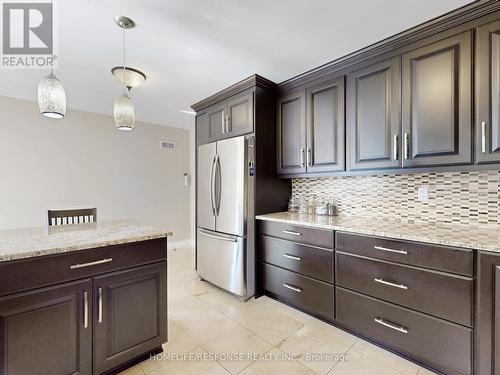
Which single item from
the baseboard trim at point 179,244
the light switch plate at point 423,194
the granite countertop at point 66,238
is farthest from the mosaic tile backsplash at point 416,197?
the baseboard trim at point 179,244

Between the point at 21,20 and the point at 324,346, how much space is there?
3.28 metres

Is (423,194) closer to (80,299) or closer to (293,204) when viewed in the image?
(293,204)

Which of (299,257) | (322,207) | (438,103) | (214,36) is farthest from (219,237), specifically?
(438,103)

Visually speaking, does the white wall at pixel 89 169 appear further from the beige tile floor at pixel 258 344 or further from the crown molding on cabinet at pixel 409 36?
the crown molding on cabinet at pixel 409 36

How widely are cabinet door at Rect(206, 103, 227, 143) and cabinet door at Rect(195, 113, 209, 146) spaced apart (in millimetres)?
66

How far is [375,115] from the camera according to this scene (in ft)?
6.53

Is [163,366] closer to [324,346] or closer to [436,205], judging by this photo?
[324,346]

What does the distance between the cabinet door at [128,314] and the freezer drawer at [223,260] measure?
3.26ft

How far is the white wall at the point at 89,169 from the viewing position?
3.10 metres

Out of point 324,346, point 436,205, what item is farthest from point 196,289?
point 436,205

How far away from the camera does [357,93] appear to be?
6.86ft

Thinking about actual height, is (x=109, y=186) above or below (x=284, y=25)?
below

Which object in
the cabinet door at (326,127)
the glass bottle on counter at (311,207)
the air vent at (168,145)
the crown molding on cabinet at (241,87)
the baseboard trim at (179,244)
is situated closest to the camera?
the cabinet door at (326,127)

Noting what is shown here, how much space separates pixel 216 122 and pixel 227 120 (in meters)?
0.23
